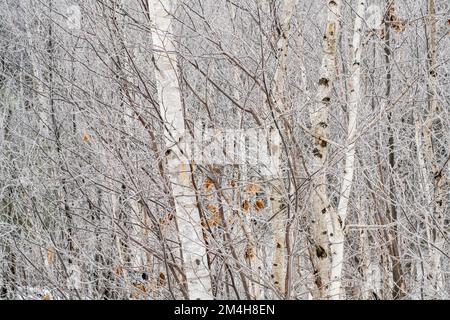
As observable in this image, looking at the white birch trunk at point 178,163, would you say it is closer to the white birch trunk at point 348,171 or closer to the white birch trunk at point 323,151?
the white birch trunk at point 323,151

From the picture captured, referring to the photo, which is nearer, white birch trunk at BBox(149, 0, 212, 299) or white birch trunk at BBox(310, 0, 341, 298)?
white birch trunk at BBox(149, 0, 212, 299)

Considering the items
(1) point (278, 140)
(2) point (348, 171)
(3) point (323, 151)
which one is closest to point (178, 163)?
(1) point (278, 140)

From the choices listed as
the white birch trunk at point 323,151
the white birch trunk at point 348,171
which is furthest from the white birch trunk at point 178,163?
the white birch trunk at point 348,171

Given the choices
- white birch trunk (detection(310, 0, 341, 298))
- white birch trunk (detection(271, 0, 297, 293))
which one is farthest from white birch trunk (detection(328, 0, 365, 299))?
white birch trunk (detection(271, 0, 297, 293))

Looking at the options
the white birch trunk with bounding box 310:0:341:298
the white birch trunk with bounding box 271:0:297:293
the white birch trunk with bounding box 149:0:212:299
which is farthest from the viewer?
the white birch trunk with bounding box 310:0:341:298

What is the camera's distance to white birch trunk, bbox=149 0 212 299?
12.5 ft

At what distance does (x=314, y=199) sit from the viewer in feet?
15.3

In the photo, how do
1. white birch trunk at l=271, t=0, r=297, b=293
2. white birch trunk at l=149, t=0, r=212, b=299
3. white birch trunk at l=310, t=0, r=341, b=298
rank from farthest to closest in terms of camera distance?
white birch trunk at l=310, t=0, r=341, b=298
white birch trunk at l=271, t=0, r=297, b=293
white birch trunk at l=149, t=0, r=212, b=299

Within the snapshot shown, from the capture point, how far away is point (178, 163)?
3.86m

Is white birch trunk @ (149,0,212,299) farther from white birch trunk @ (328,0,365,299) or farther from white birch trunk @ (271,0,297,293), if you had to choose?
white birch trunk @ (328,0,365,299)

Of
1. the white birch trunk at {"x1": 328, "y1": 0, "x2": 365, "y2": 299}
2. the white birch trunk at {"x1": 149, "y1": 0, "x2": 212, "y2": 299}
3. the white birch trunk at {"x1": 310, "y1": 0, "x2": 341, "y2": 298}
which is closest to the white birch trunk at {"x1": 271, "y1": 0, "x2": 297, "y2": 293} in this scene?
the white birch trunk at {"x1": 310, "y1": 0, "x2": 341, "y2": 298}

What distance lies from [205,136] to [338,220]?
124 centimetres

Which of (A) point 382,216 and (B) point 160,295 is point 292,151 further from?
(A) point 382,216

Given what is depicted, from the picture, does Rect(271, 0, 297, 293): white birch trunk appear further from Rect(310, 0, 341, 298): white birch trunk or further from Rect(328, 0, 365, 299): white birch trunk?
Rect(328, 0, 365, 299): white birch trunk
